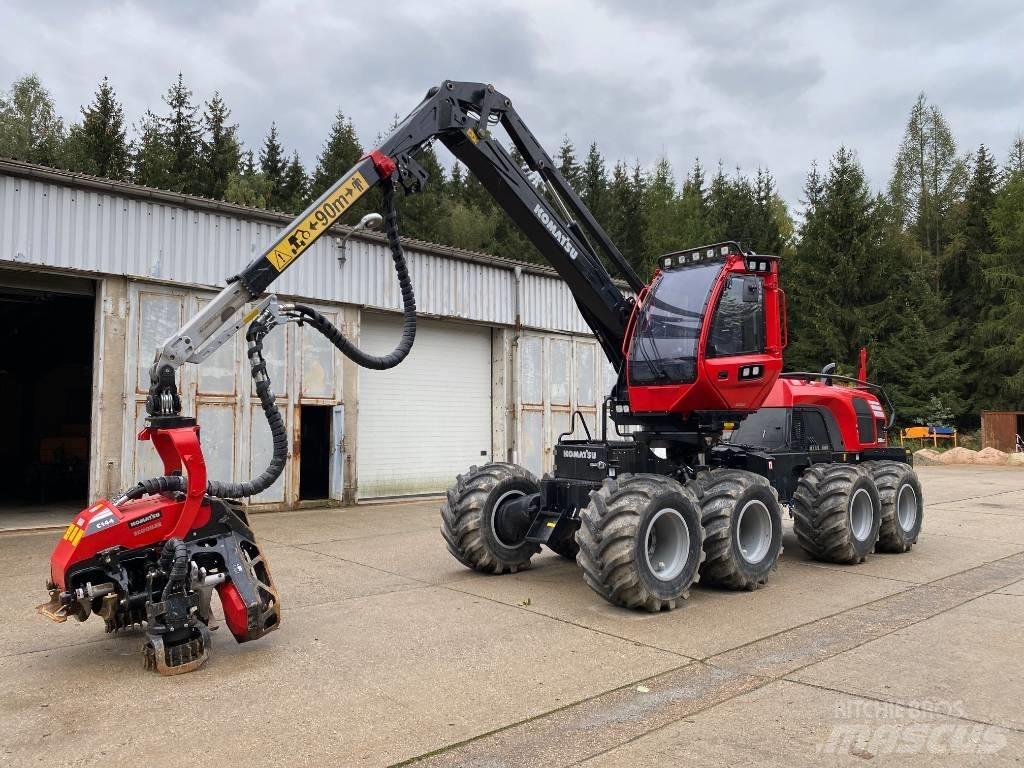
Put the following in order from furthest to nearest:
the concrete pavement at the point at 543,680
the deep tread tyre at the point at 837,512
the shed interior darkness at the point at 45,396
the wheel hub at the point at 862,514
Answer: the shed interior darkness at the point at 45,396 < the wheel hub at the point at 862,514 < the deep tread tyre at the point at 837,512 < the concrete pavement at the point at 543,680

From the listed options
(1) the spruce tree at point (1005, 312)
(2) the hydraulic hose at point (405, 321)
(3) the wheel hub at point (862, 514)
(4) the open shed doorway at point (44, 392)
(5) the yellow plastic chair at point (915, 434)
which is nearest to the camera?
(2) the hydraulic hose at point (405, 321)

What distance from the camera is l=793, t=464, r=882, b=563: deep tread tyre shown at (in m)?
8.30

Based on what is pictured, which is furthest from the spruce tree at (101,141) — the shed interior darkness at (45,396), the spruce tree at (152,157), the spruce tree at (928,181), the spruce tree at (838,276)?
the spruce tree at (928,181)

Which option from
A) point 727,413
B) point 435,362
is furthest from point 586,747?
point 435,362

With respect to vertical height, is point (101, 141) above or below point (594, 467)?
above

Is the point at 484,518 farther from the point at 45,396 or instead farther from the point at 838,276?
the point at 838,276

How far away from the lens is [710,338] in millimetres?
7262

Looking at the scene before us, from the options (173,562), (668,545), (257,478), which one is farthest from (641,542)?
(173,562)

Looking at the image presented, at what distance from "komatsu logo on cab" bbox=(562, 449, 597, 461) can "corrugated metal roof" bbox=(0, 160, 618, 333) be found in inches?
307

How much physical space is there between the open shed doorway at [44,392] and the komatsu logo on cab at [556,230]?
855 centimetres

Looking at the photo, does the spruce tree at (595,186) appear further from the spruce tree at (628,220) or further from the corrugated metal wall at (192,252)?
the corrugated metal wall at (192,252)

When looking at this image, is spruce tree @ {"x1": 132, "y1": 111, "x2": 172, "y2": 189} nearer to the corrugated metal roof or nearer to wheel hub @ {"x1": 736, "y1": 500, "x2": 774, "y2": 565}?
the corrugated metal roof

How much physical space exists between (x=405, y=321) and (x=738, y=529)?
3.59 m

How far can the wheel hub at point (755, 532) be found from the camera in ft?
24.3
